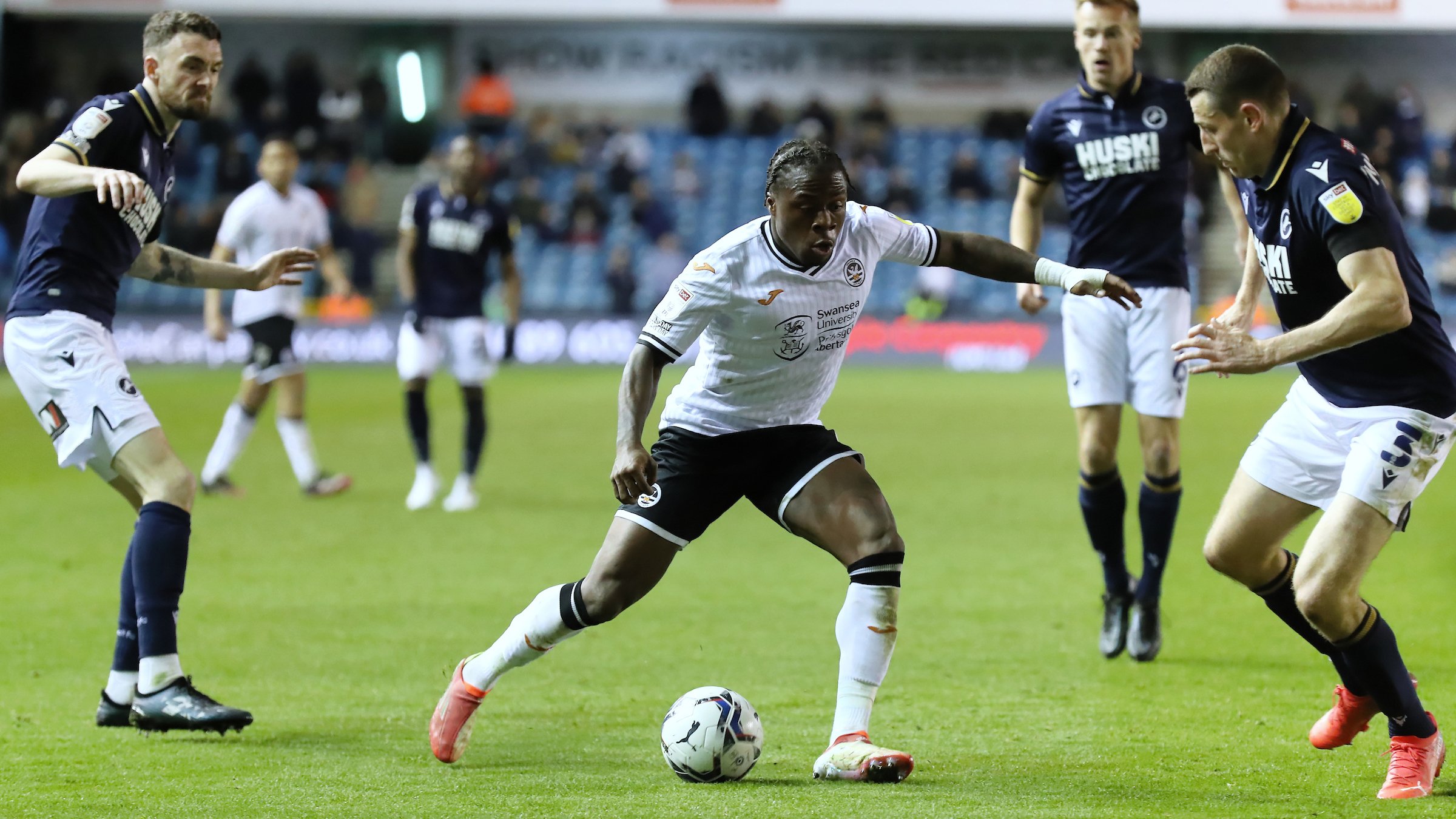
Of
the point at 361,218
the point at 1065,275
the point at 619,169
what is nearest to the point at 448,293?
the point at 1065,275

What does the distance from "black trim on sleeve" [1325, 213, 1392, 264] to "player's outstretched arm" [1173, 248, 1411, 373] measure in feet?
0.05

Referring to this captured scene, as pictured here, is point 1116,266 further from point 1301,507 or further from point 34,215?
point 34,215

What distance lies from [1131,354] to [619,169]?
69.3ft

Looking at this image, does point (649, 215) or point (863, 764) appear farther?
point (649, 215)

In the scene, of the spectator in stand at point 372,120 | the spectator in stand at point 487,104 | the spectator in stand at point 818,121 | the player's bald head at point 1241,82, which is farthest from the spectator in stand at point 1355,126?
the player's bald head at point 1241,82

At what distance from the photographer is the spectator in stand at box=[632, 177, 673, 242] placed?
2548 cm

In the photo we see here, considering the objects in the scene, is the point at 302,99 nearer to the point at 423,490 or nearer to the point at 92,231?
the point at 423,490

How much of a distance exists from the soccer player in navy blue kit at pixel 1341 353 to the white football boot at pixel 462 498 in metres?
6.92

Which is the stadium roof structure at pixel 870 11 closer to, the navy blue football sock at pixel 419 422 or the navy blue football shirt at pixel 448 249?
the navy blue football shirt at pixel 448 249

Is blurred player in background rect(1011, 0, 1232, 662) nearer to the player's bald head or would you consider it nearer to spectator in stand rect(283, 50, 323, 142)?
the player's bald head

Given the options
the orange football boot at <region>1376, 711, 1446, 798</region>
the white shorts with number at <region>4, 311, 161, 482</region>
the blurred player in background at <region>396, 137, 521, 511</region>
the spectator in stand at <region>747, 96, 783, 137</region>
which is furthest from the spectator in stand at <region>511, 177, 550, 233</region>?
the orange football boot at <region>1376, 711, 1446, 798</region>

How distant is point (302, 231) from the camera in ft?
35.7

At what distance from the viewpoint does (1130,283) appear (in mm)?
6285

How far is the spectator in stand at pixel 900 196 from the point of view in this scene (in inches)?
987
